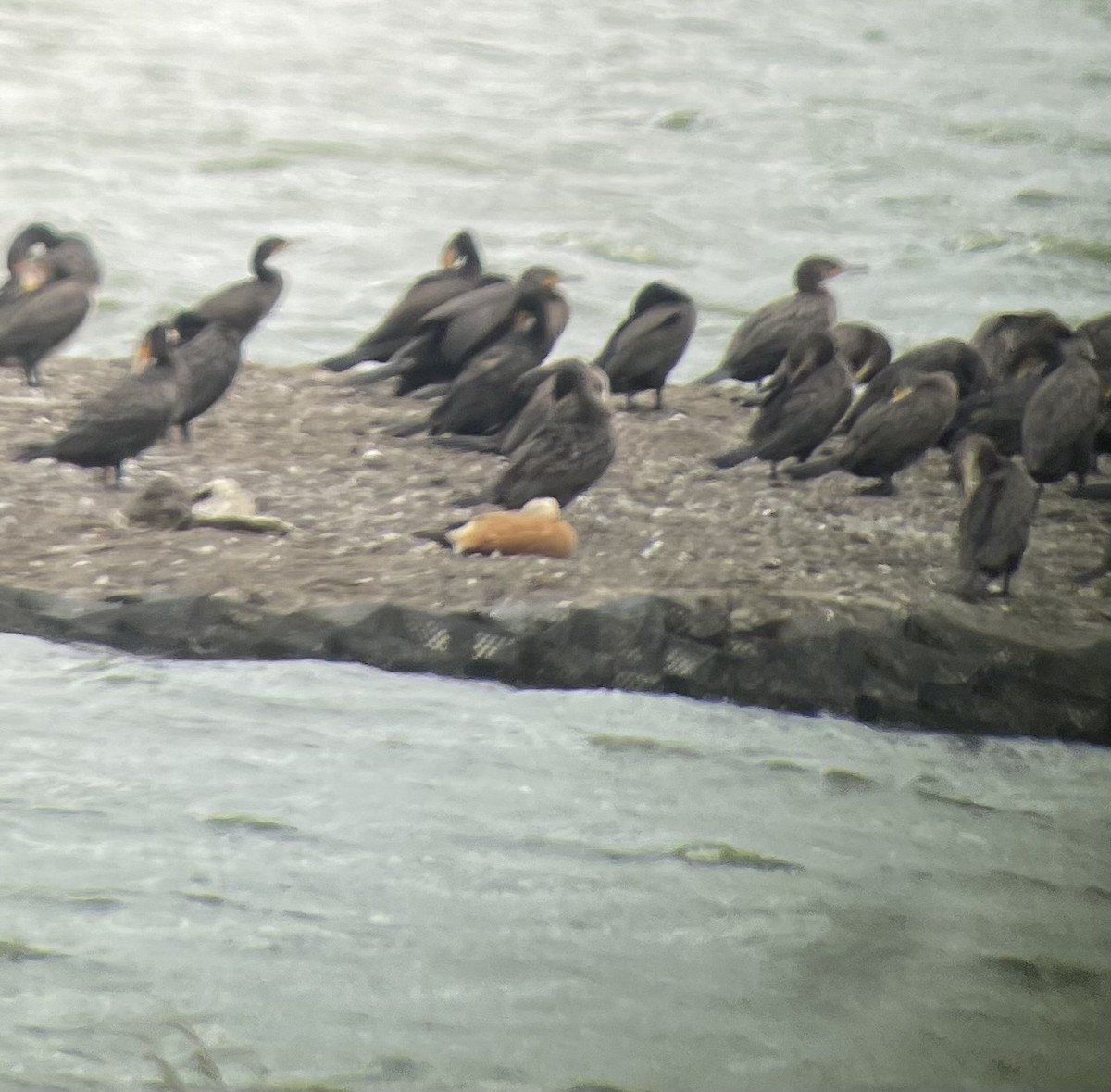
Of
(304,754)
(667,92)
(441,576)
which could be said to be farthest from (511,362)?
(304,754)

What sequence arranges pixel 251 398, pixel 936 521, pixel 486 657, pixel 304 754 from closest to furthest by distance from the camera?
1. pixel 304 754
2. pixel 486 657
3. pixel 936 521
4. pixel 251 398

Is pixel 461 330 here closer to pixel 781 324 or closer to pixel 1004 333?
pixel 781 324

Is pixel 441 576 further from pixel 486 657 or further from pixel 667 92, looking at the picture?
pixel 667 92

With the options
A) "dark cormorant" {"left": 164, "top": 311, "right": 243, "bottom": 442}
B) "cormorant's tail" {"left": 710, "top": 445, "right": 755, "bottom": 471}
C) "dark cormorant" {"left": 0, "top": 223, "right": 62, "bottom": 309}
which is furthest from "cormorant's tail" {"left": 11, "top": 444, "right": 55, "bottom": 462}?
"cormorant's tail" {"left": 710, "top": 445, "right": 755, "bottom": 471}

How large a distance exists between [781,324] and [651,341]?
13.2 inches

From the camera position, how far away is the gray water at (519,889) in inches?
96.5

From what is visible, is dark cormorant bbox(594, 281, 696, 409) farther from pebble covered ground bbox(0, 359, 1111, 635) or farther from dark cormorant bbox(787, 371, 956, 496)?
dark cormorant bbox(787, 371, 956, 496)

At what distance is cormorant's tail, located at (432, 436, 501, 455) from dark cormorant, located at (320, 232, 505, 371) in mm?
517

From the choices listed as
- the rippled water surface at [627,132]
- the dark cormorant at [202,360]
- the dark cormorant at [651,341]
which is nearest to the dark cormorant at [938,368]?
the rippled water surface at [627,132]

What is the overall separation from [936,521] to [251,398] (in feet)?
6.57

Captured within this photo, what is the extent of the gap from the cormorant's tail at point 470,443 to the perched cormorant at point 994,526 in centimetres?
128

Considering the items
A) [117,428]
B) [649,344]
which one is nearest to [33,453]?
[117,428]

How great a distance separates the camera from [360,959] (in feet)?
8.63

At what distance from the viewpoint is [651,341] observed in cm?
492
